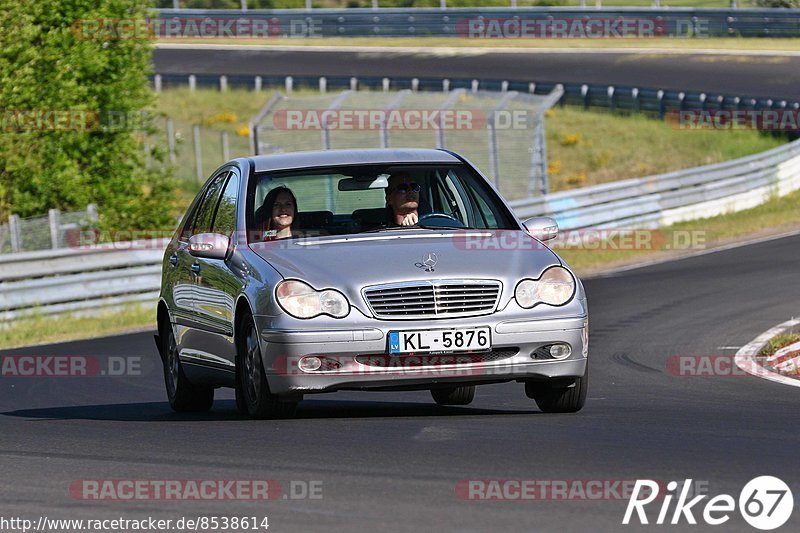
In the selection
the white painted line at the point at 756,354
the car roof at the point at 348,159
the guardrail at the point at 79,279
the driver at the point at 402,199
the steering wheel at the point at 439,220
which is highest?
the car roof at the point at 348,159

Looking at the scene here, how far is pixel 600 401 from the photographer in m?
10.6

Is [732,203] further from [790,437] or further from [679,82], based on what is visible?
[790,437]

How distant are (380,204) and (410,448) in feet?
8.62

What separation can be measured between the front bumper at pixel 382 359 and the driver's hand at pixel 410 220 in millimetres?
1274

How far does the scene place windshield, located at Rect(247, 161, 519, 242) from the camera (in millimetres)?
9898

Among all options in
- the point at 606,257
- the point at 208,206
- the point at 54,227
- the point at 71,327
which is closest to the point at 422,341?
the point at 208,206

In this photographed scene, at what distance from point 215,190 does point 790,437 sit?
4535 mm

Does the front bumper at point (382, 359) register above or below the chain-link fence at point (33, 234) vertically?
above

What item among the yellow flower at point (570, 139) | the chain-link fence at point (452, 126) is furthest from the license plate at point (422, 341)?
the yellow flower at point (570, 139)

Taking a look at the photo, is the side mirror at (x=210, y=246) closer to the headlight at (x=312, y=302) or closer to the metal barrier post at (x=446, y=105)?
the headlight at (x=312, y=302)

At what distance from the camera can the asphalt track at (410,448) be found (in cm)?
634

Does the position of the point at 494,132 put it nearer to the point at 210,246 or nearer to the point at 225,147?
the point at 225,147

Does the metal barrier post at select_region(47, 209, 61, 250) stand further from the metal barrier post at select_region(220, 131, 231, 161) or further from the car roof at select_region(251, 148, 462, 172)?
the metal barrier post at select_region(220, 131, 231, 161)

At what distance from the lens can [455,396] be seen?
36.5 feet
